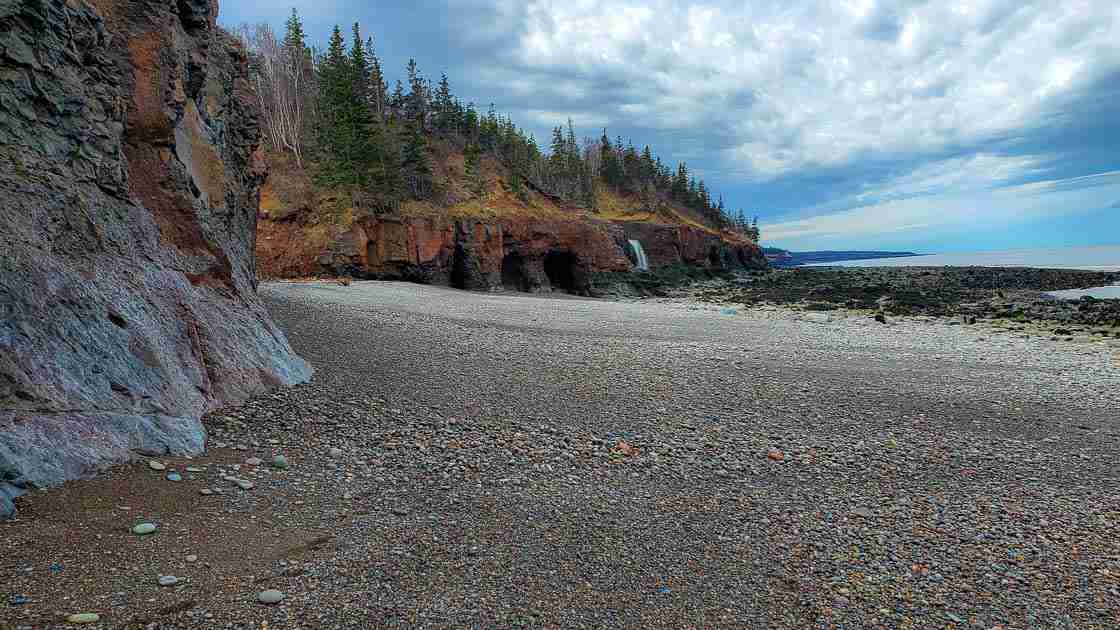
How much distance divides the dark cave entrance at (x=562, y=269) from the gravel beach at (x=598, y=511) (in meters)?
35.7

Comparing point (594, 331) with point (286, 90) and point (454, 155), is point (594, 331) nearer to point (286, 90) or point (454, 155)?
point (454, 155)

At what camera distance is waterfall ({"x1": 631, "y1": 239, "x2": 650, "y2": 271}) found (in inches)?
2191

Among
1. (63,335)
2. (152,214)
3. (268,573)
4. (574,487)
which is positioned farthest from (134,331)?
(574,487)

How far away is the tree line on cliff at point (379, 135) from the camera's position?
36.9 m

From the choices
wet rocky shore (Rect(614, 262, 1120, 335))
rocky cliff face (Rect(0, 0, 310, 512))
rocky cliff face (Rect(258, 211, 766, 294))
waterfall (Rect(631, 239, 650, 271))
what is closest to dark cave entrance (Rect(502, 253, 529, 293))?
rocky cliff face (Rect(258, 211, 766, 294))

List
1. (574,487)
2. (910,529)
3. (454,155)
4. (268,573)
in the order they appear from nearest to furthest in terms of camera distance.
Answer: (268,573) → (910,529) → (574,487) → (454,155)

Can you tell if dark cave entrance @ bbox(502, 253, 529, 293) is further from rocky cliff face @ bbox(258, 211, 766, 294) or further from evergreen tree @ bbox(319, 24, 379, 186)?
evergreen tree @ bbox(319, 24, 379, 186)

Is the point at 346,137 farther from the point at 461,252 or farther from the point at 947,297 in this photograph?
the point at 947,297

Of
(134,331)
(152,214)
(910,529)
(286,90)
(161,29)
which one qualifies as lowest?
(910,529)

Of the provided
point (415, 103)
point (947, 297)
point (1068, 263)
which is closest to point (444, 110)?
point (415, 103)

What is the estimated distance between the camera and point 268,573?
3902 millimetres

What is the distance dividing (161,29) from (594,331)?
11.6 metres

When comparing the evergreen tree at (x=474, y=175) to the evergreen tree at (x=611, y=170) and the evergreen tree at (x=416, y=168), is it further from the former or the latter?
the evergreen tree at (x=611, y=170)

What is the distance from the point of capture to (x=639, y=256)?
56656 mm
